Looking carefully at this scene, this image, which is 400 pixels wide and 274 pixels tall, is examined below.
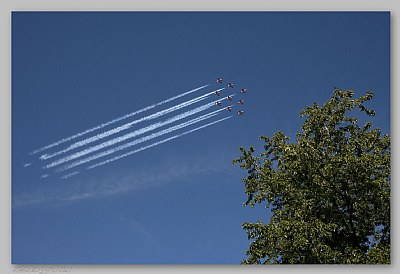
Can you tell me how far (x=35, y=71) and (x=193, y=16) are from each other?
6.87ft

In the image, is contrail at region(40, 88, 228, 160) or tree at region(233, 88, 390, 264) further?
tree at region(233, 88, 390, 264)

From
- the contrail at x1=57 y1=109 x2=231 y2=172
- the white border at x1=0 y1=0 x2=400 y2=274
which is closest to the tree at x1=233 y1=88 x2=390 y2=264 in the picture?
the white border at x1=0 y1=0 x2=400 y2=274

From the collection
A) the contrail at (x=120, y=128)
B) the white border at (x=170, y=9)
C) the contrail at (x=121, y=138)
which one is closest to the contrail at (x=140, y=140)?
the contrail at (x=121, y=138)

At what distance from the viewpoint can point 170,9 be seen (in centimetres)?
852

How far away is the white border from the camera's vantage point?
26.9ft

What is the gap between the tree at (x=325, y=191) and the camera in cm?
934

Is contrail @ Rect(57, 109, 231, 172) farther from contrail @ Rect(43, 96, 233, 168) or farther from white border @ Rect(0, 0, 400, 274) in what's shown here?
white border @ Rect(0, 0, 400, 274)

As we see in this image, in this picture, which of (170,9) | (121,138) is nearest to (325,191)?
(121,138)

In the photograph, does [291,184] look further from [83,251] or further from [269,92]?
[83,251]

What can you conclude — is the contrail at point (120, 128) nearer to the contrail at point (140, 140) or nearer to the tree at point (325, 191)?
the contrail at point (140, 140)

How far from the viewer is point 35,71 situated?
846 cm

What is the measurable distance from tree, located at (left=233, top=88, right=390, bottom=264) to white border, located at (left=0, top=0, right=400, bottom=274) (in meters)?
0.70

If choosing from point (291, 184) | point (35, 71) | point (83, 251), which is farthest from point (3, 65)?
point (291, 184)

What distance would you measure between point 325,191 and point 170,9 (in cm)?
359
